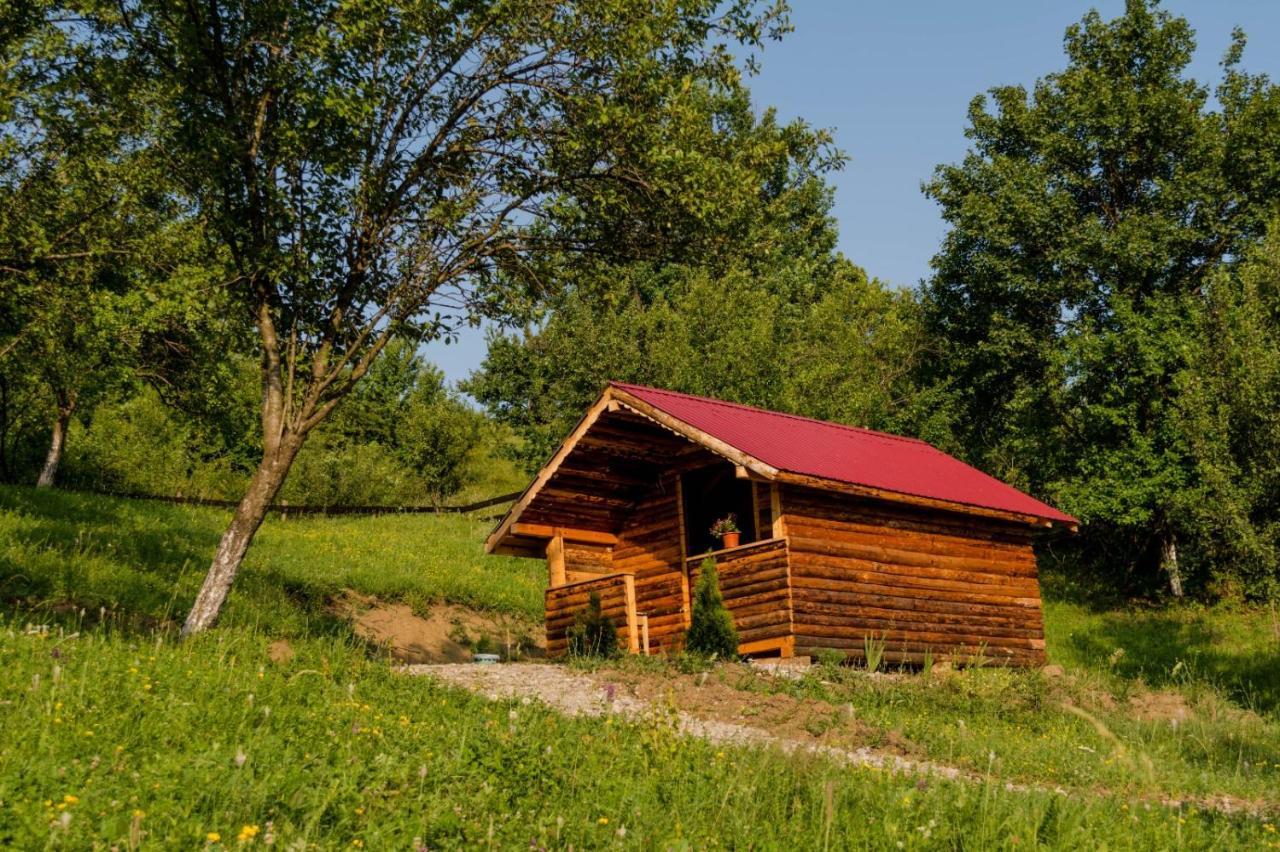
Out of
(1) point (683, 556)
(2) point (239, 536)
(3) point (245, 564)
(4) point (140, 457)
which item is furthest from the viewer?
(4) point (140, 457)

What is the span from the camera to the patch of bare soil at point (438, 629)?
2281 centimetres

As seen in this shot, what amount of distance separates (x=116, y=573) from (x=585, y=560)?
8152mm

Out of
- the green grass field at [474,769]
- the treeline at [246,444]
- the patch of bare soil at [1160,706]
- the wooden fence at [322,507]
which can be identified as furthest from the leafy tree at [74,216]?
the patch of bare soil at [1160,706]

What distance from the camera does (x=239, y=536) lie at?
42.1 ft

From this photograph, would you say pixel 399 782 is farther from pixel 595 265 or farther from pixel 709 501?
pixel 709 501

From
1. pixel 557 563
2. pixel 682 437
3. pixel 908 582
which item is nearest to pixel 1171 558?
pixel 908 582

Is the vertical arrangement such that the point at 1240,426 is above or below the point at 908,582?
above

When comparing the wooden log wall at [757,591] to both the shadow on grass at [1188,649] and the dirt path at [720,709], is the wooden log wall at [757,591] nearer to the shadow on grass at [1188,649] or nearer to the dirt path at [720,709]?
the dirt path at [720,709]

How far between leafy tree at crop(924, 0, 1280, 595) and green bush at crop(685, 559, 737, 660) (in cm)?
1768

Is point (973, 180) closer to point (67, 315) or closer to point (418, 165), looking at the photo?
point (418, 165)

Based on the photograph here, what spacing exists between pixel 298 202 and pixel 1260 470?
18.7 m

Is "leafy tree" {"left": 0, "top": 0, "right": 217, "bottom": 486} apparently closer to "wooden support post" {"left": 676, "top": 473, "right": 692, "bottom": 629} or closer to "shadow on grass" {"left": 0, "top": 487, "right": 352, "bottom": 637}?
"shadow on grass" {"left": 0, "top": 487, "right": 352, "bottom": 637}

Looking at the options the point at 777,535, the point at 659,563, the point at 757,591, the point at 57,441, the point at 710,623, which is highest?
the point at 57,441

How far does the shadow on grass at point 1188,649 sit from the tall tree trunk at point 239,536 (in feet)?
Answer: 56.8
